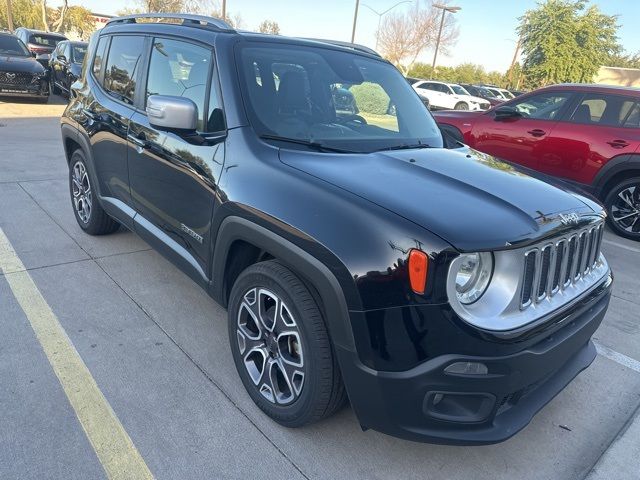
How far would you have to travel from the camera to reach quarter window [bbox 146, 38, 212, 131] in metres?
2.94

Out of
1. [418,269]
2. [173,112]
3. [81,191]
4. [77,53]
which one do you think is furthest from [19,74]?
[418,269]

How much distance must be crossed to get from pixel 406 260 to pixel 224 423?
4.34ft

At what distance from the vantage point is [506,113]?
22.9ft

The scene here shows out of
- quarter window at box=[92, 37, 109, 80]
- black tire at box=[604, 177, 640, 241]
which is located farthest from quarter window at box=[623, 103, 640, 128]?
quarter window at box=[92, 37, 109, 80]

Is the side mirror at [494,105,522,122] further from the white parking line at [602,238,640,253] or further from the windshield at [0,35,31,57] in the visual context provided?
the windshield at [0,35,31,57]

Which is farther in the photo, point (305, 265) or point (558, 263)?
point (558, 263)

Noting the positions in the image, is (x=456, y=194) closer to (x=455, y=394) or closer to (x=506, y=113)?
(x=455, y=394)

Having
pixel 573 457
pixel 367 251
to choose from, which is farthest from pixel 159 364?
pixel 573 457

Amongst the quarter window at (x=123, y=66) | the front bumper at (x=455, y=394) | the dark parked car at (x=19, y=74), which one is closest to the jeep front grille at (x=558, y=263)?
the front bumper at (x=455, y=394)

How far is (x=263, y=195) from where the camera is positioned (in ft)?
7.89

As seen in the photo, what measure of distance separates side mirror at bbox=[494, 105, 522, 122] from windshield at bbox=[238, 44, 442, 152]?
3.78 meters

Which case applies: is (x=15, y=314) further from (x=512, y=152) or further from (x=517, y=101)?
(x=517, y=101)

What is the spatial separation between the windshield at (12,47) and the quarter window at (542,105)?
12623 mm

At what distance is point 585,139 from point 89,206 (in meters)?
5.81
